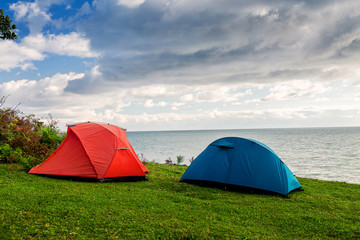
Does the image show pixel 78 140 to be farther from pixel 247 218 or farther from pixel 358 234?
pixel 358 234

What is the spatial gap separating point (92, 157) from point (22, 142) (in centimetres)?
621

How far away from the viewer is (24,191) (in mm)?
8070

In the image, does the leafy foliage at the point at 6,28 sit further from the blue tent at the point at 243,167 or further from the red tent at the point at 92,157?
the blue tent at the point at 243,167

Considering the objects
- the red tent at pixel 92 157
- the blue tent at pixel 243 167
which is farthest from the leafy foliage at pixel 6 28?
the blue tent at pixel 243 167

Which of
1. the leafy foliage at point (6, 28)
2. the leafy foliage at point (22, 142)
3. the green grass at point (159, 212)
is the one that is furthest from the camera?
the leafy foliage at point (22, 142)

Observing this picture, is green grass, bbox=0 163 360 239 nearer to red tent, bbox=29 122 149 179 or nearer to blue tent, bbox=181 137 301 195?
blue tent, bbox=181 137 301 195

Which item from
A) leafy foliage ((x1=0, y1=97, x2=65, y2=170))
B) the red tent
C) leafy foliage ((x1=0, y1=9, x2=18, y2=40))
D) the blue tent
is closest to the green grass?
the blue tent

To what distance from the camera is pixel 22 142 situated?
561 inches

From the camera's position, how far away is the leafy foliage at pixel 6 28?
958cm

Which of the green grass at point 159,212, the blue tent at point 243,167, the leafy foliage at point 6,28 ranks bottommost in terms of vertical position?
the green grass at point 159,212

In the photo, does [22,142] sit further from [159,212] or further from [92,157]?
[159,212]

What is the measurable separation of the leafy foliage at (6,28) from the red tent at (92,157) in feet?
14.0

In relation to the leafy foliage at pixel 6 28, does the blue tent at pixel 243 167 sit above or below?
below

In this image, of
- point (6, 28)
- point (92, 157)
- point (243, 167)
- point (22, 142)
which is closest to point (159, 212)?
point (243, 167)
